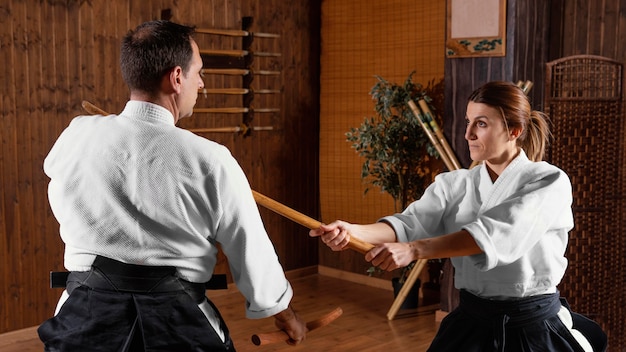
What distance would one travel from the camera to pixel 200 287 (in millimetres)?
2086

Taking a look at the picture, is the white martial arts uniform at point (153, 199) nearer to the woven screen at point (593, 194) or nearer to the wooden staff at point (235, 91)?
the woven screen at point (593, 194)

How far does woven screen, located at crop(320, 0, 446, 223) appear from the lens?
19.0 ft

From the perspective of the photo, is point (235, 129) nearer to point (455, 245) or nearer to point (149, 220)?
point (455, 245)

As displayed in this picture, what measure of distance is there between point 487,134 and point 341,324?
9.91 feet

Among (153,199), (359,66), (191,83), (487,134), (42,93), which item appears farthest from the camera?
(359,66)

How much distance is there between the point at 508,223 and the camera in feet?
7.23

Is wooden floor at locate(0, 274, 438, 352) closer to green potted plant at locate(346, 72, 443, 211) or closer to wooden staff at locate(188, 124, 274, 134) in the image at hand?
green potted plant at locate(346, 72, 443, 211)

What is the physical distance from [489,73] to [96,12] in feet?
8.18

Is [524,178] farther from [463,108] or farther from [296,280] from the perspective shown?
[296,280]

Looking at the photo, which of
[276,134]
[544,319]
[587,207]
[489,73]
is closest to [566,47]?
[489,73]

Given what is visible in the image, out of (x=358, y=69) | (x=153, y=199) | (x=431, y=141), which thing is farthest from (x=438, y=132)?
(x=153, y=199)

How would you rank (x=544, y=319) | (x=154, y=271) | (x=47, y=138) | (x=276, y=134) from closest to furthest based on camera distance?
(x=154, y=271)
(x=544, y=319)
(x=47, y=138)
(x=276, y=134)

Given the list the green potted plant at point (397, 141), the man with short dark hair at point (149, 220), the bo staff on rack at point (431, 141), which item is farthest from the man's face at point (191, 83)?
the green potted plant at point (397, 141)

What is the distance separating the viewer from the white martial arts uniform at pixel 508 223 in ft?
7.23
